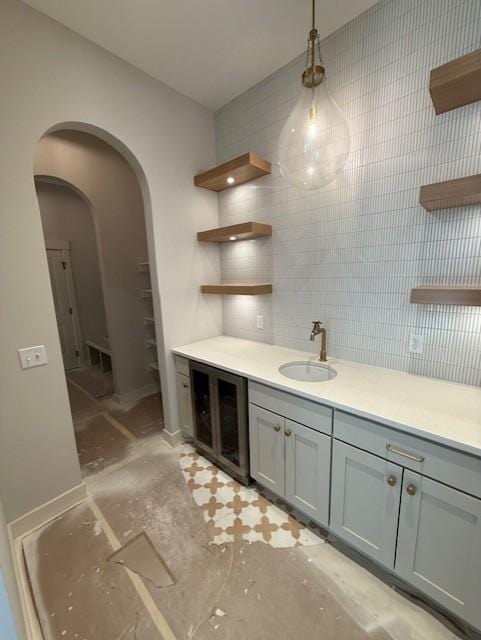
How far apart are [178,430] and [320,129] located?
2.39 m

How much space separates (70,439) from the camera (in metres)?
1.80

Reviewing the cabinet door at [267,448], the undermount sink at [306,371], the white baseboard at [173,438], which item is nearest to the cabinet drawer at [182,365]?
the white baseboard at [173,438]

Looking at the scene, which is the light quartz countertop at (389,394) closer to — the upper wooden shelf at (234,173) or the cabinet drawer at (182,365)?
the cabinet drawer at (182,365)

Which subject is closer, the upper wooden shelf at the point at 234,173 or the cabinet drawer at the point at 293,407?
the cabinet drawer at the point at 293,407

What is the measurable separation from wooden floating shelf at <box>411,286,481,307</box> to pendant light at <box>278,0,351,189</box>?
0.72 meters

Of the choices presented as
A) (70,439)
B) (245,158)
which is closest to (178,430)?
(70,439)

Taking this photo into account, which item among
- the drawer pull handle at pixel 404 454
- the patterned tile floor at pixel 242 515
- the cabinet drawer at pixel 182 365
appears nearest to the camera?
the drawer pull handle at pixel 404 454

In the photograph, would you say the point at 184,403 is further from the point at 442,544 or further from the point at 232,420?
the point at 442,544

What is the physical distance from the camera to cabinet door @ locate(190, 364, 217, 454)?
2033mm

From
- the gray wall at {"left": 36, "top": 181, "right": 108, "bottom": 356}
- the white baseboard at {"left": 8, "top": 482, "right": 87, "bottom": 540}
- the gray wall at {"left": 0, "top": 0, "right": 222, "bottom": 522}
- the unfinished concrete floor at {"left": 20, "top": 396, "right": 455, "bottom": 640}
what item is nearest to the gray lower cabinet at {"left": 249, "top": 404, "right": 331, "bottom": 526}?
the unfinished concrete floor at {"left": 20, "top": 396, "right": 455, "bottom": 640}

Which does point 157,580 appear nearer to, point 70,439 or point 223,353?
point 70,439

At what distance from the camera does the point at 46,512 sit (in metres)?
1.74

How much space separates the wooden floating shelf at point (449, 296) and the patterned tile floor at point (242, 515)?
4.74 ft

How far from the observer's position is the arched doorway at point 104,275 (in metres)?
2.71
